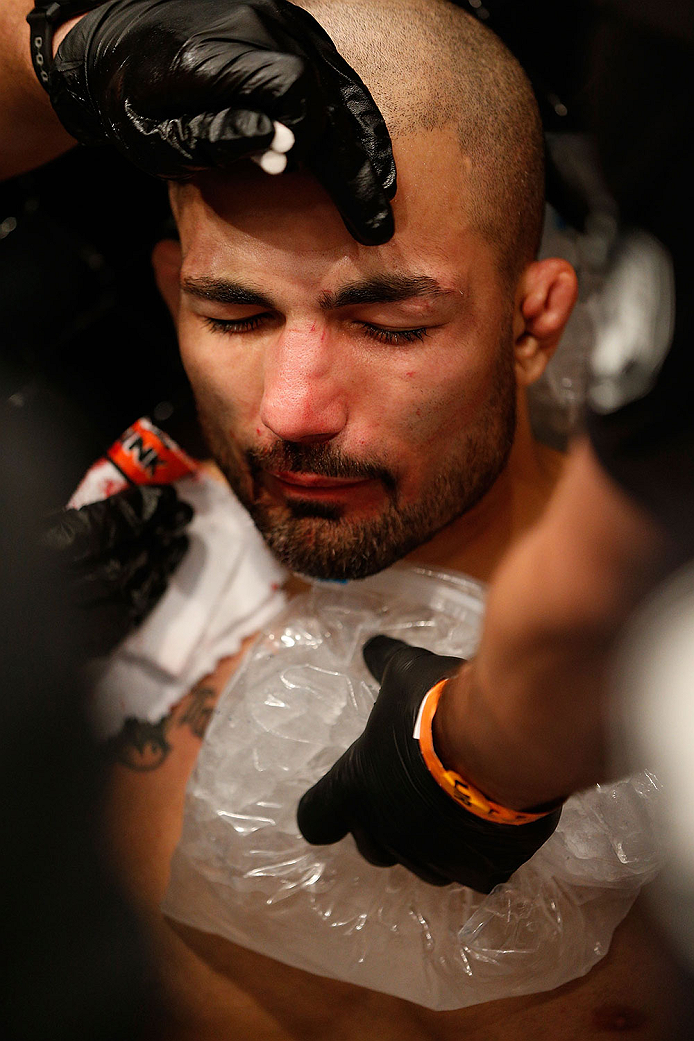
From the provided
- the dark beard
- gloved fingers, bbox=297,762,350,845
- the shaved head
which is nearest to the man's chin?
the dark beard

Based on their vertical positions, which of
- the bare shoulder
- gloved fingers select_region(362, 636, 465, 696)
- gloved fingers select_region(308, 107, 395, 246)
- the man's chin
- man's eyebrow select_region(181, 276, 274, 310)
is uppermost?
gloved fingers select_region(308, 107, 395, 246)

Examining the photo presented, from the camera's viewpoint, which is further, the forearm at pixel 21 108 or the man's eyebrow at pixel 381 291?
the forearm at pixel 21 108

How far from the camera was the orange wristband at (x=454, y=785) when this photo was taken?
31.7 inches

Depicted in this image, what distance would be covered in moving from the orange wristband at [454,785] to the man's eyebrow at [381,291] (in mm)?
501

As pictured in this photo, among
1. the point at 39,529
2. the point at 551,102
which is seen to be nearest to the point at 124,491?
the point at 39,529

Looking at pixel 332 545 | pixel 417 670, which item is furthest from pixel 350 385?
pixel 417 670

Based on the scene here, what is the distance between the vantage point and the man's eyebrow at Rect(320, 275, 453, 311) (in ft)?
3.50

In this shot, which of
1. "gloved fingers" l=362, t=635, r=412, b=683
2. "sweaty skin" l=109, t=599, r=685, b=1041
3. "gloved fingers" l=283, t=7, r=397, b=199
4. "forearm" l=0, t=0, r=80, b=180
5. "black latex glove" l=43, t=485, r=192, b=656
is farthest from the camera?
"black latex glove" l=43, t=485, r=192, b=656

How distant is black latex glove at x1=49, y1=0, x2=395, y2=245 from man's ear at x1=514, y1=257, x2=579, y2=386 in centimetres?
32

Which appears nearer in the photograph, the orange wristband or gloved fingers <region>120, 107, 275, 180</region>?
the orange wristband

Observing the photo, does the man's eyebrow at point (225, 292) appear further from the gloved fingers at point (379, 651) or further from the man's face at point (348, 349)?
the gloved fingers at point (379, 651)

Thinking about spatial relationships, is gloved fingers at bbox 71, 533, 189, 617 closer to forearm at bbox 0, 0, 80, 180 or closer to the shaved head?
forearm at bbox 0, 0, 80, 180

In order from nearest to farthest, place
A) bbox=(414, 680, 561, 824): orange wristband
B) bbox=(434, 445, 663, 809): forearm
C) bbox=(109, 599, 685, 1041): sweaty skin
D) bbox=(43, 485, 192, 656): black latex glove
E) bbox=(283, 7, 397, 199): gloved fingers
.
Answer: bbox=(434, 445, 663, 809): forearm → bbox=(414, 680, 561, 824): orange wristband → bbox=(109, 599, 685, 1041): sweaty skin → bbox=(283, 7, 397, 199): gloved fingers → bbox=(43, 485, 192, 656): black latex glove

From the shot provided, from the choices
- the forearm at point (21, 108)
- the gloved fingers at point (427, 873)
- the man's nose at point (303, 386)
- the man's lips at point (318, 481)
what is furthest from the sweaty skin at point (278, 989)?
the forearm at point (21, 108)
